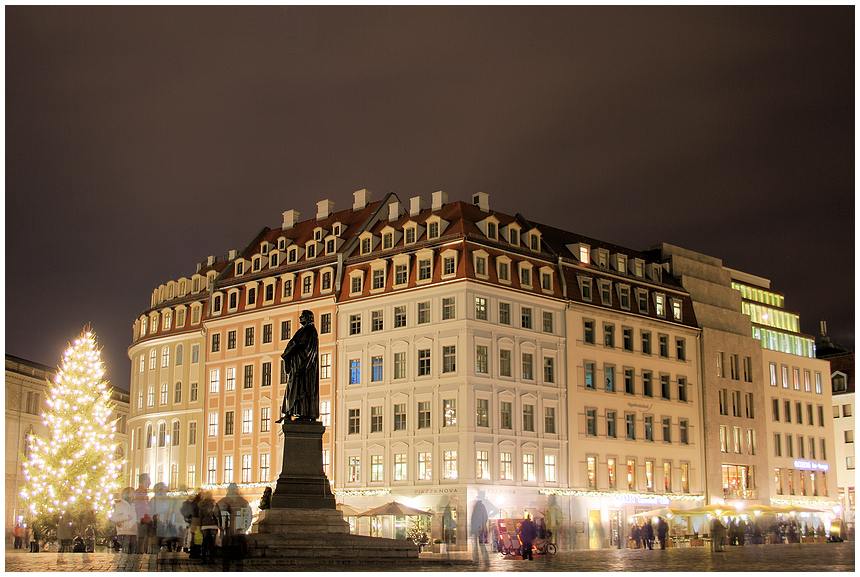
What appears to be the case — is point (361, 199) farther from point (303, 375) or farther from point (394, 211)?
point (303, 375)

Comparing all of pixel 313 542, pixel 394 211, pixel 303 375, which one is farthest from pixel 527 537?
pixel 394 211

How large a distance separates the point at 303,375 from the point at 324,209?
44387 millimetres

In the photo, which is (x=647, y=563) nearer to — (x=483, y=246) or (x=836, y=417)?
(x=483, y=246)

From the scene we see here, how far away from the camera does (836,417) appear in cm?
9050

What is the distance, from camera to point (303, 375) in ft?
105

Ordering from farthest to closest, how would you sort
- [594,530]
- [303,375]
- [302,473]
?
[594,530] < [303,375] < [302,473]

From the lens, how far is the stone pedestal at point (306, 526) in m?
27.6

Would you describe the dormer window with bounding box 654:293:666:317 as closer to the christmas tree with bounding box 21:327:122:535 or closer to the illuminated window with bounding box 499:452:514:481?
the illuminated window with bounding box 499:452:514:481

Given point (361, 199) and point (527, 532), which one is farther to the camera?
point (361, 199)

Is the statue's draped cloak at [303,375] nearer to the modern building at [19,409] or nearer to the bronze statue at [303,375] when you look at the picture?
the bronze statue at [303,375]

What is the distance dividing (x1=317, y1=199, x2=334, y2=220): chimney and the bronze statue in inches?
1706

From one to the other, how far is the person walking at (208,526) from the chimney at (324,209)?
44.6m

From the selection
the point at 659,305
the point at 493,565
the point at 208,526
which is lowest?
the point at 493,565

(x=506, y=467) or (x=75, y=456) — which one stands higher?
(x=75, y=456)
